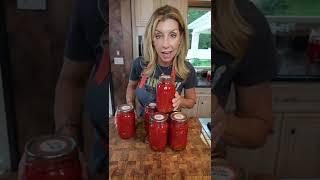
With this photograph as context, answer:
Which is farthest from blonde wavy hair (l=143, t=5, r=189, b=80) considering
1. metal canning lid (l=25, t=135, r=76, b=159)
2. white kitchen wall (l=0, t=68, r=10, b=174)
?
white kitchen wall (l=0, t=68, r=10, b=174)

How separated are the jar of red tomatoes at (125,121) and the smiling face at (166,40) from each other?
0.43 feet

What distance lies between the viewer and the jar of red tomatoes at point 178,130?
31.2 inches

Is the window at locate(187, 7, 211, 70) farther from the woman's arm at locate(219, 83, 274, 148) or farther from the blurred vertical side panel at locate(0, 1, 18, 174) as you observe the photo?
the blurred vertical side panel at locate(0, 1, 18, 174)

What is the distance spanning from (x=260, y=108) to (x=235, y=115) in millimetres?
62

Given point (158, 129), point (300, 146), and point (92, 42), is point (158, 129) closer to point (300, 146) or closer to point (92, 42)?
point (92, 42)

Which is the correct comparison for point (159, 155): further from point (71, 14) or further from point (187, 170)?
point (71, 14)

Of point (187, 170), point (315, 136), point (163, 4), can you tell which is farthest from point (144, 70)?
point (315, 136)

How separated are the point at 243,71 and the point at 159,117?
22 centimetres

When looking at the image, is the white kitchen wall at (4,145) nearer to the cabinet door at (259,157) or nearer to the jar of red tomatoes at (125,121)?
the jar of red tomatoes at (125,121)

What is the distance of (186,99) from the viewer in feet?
2.60

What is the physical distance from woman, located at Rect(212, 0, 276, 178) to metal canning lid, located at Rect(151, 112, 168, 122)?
12cm

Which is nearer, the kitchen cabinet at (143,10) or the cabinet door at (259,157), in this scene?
the kitchen cabinet at (143,10)

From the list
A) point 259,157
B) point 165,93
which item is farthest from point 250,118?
point 165,93

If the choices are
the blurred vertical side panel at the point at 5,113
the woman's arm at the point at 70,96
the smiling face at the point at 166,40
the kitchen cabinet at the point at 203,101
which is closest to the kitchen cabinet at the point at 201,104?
the kitchen cabinet at the point at 203,101
